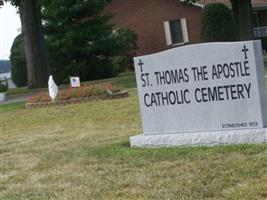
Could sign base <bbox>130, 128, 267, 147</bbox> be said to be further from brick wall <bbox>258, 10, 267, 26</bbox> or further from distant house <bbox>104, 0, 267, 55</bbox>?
brick wall <bbox>258, 10, 267, 26</bbox>

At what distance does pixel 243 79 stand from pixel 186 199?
2586 mm

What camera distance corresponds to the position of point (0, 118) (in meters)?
16.8

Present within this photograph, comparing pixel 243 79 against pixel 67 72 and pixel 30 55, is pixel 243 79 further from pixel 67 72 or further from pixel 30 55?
pixel 67 72

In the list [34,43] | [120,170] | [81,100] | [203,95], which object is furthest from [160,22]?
[120,170]

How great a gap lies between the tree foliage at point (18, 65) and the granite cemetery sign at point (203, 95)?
28.6m

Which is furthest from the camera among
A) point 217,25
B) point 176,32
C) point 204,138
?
point 176,32

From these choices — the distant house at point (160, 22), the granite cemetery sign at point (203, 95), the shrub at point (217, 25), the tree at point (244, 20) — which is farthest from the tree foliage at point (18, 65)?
the granite cemetery sign at point (203, 95)

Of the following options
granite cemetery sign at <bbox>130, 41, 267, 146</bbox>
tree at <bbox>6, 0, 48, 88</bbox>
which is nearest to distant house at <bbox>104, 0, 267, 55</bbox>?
tree at <bbox>6, 0, 48, 88</bbox>

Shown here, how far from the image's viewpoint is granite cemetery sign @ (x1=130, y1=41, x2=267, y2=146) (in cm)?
844

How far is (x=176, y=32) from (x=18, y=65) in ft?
36.5

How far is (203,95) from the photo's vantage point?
8805 millimetres

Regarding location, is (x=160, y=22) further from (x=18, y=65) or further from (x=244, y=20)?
(x=244, y=20)

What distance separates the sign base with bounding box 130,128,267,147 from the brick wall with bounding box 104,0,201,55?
34616 millimetres

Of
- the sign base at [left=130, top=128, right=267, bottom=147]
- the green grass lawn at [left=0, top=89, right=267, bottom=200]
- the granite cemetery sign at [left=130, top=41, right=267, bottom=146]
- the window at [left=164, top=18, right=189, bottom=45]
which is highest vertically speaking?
the window at [left=164, top=18, right=189, bottom=45]
